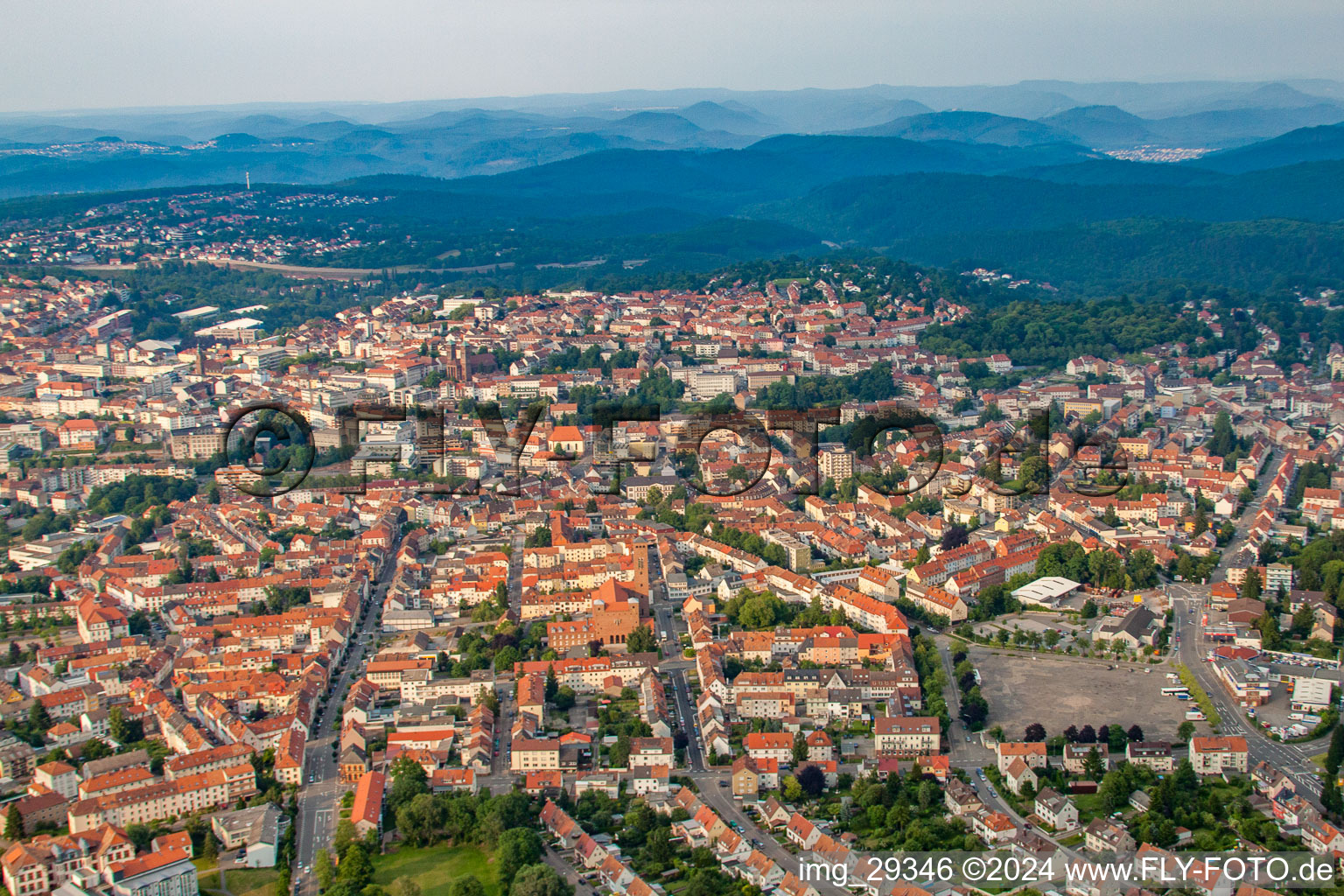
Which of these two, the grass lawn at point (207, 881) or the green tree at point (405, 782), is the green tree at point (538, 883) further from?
the grass lawn at point (207, 881)

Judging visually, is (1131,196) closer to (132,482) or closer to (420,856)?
(132,482)

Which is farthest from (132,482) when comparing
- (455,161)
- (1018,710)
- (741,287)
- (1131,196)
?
(455,161)

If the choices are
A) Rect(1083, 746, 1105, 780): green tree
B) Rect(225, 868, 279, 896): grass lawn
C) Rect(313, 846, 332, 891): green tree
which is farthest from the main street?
Rect(225, 868, 279, 896): grass lawn

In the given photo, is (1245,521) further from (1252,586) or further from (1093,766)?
(1093,766)

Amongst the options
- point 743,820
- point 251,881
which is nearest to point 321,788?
point 251,881

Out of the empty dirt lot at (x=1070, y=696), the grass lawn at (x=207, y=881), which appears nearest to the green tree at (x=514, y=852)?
the grass lawn at (x=207, y=881)
